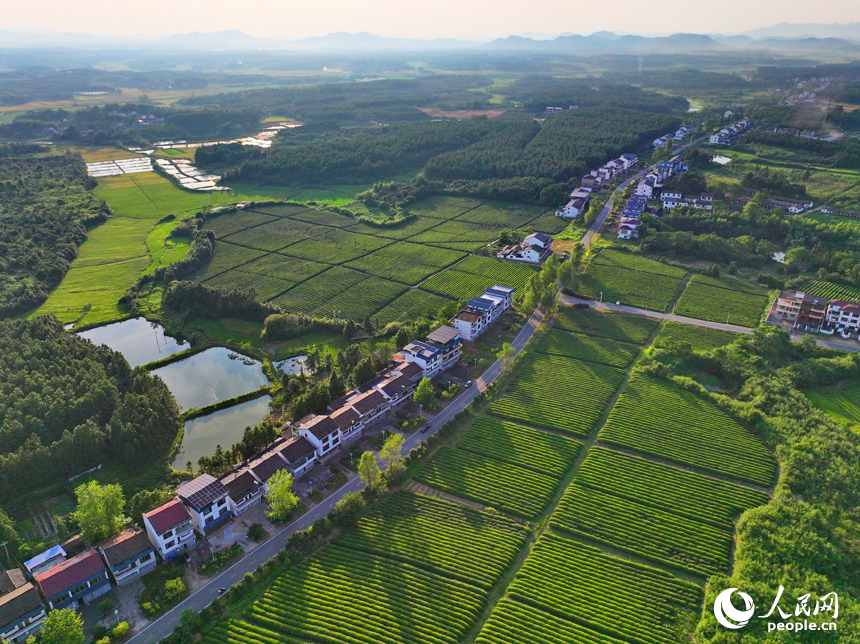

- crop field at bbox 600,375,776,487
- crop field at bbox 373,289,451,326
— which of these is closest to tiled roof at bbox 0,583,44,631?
crop field at bbox 600,375,776,487

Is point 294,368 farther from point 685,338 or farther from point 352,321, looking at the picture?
point 685,338

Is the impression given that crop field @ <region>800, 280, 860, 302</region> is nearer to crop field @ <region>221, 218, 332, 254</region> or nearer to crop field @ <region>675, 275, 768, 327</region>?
crop field @ <region>675, 275, 768, 327</region>

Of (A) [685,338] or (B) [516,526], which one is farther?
(A) [685,338]

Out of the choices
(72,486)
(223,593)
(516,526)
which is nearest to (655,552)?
(516,526)

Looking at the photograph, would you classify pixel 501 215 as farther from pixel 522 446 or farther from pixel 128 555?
pixel 128 555

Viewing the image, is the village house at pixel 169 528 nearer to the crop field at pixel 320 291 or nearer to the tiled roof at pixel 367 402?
the tiled roof at pixel 367 402

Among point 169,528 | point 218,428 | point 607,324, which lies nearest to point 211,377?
point 218,428
